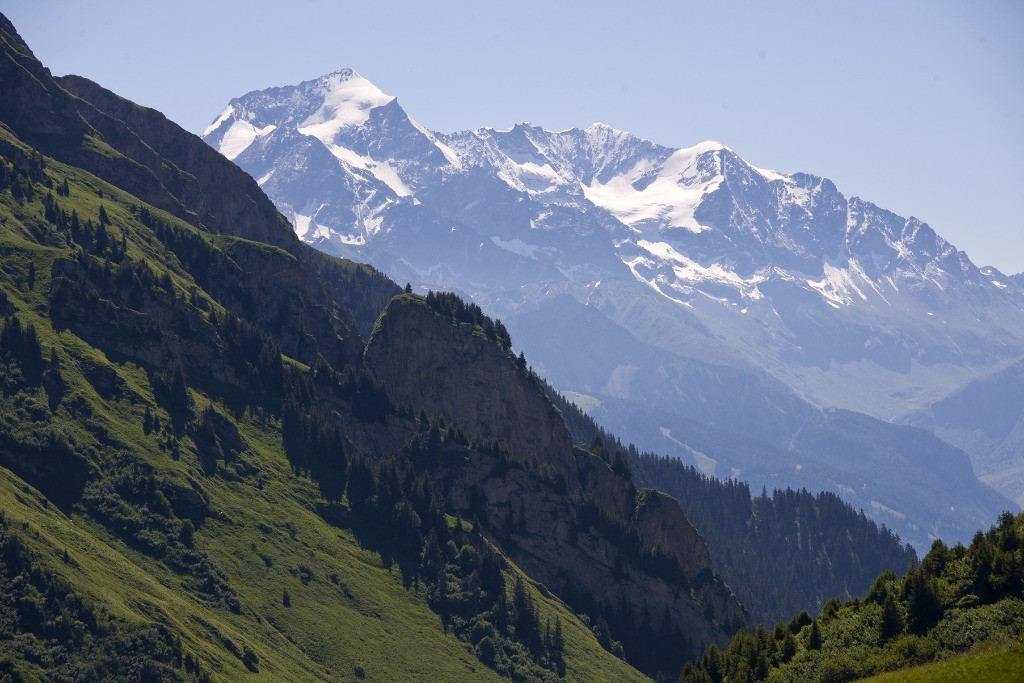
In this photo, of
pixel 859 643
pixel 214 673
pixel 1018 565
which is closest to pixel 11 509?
pixel 214 673

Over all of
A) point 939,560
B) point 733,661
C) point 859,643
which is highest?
point 939,560

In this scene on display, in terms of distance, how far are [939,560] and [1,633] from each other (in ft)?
382

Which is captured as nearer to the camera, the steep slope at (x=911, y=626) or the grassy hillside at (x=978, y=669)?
the grassy hillside at (x=978, y=669)

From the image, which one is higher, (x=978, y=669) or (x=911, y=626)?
(x=911, y=626)

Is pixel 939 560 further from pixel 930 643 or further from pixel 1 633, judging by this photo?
pixel 1 633

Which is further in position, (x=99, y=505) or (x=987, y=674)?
(x=99, y=505)

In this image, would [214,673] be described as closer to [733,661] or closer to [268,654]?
[268,654]

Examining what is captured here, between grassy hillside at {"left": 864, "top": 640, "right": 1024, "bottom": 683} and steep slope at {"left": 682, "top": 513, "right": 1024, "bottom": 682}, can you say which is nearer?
grassy hillside at {"left": 864, "top": 640, "right": 1024, "bottom": 683}

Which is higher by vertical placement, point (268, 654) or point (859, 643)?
point (859, 643)

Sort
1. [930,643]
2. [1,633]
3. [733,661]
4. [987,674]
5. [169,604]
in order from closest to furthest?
1. [987,674]
2. [930,643]
3. [733,661]
4. [1,633]
5. [169,604]

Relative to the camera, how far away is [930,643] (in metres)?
→ 120

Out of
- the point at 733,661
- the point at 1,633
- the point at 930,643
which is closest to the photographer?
the point at 930,643

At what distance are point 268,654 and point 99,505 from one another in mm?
38140

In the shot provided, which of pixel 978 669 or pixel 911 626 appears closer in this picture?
pixel 978 669
